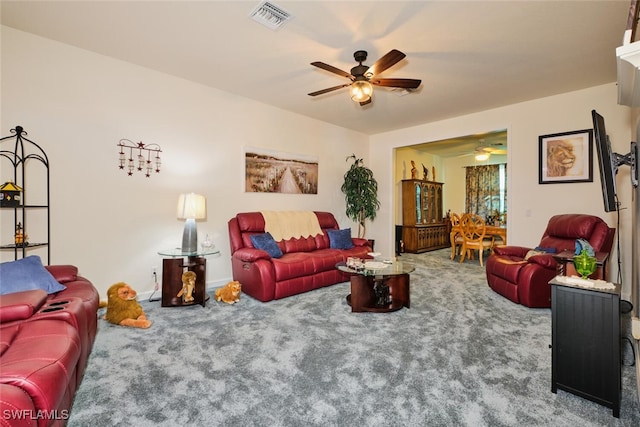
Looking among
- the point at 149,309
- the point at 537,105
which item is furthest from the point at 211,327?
the point at 537,105

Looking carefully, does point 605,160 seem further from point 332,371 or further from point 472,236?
point 472,236

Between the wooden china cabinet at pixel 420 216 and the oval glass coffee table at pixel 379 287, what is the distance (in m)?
3.68

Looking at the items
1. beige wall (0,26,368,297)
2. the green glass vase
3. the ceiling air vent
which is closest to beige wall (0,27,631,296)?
beige wall (0,26,368,297)

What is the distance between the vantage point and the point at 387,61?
2.47 meters

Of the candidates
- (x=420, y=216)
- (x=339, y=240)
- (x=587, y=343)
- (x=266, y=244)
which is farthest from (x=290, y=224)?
(x=420, y=216)

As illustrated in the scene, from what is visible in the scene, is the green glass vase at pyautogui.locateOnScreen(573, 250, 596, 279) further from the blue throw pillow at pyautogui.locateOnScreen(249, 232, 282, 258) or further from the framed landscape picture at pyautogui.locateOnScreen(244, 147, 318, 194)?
the framed landscape picture at pyautogui.locateOnScreen(244, 147, 318, 194)

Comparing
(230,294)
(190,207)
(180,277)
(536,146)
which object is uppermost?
(536,146)

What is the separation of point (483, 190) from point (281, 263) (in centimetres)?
698

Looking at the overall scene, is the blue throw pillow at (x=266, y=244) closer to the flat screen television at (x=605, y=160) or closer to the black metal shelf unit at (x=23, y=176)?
the black metal shelf unit at (x=23, y=176)

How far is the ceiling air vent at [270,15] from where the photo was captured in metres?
2.30

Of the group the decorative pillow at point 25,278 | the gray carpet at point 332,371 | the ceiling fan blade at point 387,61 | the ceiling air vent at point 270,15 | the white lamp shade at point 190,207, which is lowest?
the gray carpet at point 332,371

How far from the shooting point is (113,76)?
3.17 meters

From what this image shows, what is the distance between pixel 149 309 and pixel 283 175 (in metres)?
2.64

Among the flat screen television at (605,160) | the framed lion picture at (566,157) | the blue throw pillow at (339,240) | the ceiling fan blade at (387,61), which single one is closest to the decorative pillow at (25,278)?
the ceiling fan blade at (387,61)
